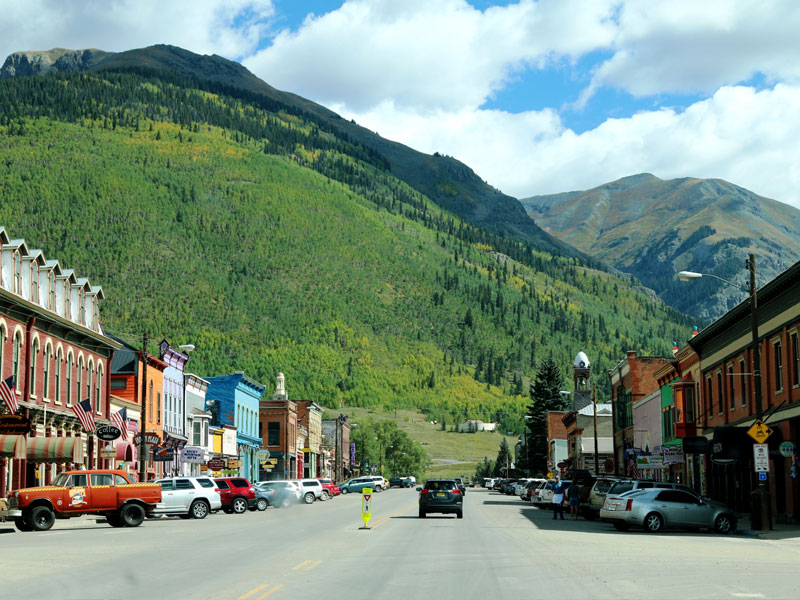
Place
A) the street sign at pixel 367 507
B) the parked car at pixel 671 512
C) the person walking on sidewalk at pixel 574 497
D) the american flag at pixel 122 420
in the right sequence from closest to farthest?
Result: the parked car at pixel 671 512 → the street sign at pixel 367 507 → the person walking on sidewalk at pixel 574 497 → the american flag at pixel 122 420

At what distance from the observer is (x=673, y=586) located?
18047mm

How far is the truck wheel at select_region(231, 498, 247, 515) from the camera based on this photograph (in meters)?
52.8

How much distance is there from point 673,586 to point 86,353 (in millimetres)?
45013

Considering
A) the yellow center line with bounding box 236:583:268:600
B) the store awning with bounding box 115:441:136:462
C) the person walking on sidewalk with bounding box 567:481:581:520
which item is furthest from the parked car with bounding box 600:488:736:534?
the store awning with bounding box 115:441:136:462

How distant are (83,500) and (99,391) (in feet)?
81.3

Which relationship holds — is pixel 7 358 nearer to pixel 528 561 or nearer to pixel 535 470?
pixel 528 561

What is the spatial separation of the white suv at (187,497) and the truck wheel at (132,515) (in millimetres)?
6006

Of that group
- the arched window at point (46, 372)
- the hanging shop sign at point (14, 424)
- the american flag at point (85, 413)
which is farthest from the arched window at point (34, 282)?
the hanging shop sign at point (14, 424)

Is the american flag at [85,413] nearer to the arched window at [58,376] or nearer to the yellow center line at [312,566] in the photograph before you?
the arched window at [58,376]

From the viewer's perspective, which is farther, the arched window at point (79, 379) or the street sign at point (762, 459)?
the arched window at point (79, 379)

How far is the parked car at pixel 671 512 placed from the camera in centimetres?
3581

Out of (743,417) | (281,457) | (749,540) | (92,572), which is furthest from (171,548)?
(281,457)

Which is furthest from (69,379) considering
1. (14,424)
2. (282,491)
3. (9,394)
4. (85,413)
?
(282,491)

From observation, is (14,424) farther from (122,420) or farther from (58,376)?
(122,420)
